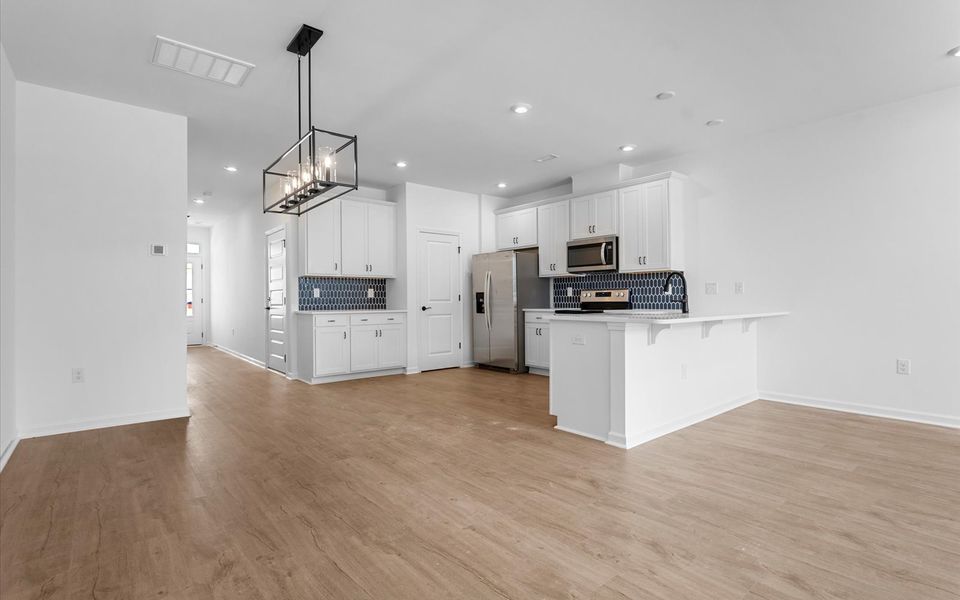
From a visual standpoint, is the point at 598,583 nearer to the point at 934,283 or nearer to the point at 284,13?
the point at 284,13

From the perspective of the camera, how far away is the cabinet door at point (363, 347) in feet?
20.4

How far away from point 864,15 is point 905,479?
273cm

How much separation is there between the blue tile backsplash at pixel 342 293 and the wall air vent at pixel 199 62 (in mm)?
3367

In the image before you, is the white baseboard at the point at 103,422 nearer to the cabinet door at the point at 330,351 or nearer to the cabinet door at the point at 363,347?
the cabinet door at the point at 330,351

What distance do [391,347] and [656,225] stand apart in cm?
379

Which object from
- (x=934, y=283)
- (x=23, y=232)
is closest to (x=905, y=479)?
(x=934, y=283)

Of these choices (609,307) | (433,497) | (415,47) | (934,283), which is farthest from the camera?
(609,307)

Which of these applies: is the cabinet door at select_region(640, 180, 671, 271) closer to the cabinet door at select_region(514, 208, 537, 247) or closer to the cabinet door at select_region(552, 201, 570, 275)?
the cabinet door at select_region(552, 201, 570, 275)

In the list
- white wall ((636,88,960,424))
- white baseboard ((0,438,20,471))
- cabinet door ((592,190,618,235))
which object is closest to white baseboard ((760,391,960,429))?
white wall ((636,88,960,424))

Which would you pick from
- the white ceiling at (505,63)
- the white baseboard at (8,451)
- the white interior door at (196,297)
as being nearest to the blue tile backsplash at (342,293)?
the white ceiling at (505,63)

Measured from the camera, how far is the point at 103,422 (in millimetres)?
3883

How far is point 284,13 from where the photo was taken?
8.97ft

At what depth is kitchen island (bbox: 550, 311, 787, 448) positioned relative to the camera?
328cm

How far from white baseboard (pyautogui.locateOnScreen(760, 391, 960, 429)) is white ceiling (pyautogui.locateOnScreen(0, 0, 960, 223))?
8.75 feet
